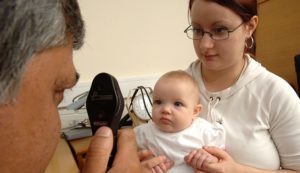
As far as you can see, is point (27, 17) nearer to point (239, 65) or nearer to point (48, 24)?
point (48, 24)

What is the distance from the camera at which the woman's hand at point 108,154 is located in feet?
2.20

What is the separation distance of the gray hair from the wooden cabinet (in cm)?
152

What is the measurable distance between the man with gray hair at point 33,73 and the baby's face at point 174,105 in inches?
19.0

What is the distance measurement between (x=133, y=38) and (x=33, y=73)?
1392 mm

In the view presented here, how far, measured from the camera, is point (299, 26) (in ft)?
5.35

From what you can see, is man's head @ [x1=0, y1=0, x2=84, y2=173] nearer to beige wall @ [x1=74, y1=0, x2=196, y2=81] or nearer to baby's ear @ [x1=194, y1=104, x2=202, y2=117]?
baby's ear @ [x1=194, y1=104, x2=202, y2=117]

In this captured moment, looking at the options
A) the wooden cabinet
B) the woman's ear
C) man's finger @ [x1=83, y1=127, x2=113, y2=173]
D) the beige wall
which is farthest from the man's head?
the wooden cabinet

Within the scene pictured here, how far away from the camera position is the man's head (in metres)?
0.42

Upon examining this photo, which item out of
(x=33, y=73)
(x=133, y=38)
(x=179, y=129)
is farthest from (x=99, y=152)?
(x=133, y=38)

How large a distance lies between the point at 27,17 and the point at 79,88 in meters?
1.29

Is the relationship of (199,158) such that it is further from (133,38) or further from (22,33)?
(133,38)

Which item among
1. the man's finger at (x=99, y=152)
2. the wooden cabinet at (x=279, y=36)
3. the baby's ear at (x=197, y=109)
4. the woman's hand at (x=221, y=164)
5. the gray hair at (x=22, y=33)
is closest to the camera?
the gray hair at (x=22, y=33)

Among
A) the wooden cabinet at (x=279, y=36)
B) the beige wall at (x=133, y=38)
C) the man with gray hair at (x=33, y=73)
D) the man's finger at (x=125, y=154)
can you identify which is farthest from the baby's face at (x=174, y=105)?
the wooden cabinet at (x=279, y=36)

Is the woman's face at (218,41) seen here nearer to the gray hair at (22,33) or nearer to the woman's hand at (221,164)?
the woman's hand at (221,164)
